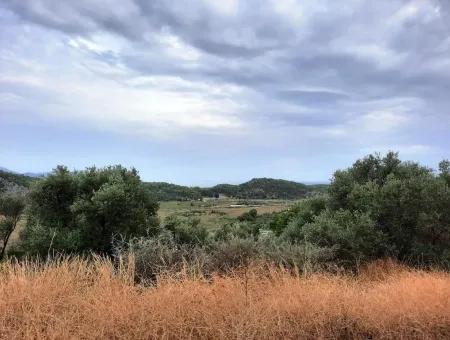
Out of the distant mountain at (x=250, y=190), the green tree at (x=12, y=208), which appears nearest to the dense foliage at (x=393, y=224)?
the green tree at (x=12, y=208)

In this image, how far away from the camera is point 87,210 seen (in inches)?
535

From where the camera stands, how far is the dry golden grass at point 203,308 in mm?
5168

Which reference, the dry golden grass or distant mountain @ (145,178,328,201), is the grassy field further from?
the dry golden grass

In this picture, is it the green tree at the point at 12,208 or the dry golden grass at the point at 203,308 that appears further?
the green tree at the point at 12,208

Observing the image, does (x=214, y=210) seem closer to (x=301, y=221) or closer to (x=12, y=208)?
(x=12, y=208)

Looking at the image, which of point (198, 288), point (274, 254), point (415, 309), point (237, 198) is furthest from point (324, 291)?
point (237, 198)

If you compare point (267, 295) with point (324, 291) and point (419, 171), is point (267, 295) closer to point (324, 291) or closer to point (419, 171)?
point (324, 291)

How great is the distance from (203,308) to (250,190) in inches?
4209

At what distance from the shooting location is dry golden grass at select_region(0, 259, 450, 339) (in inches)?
203

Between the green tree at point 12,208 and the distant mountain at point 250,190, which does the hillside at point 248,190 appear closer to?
the distant mountain at point 250,190

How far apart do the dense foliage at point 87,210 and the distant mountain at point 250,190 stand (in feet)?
212

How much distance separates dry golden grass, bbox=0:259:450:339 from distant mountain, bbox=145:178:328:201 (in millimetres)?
73610

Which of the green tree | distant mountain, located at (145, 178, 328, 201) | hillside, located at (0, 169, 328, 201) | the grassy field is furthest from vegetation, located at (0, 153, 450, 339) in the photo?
distant mountain, located at (145, 178, 328, 201)

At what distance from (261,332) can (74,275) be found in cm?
275
